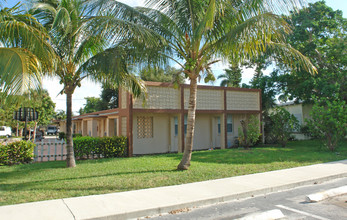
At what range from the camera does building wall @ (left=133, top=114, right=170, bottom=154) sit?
15531 millimetres

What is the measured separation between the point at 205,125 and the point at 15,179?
39.8ft

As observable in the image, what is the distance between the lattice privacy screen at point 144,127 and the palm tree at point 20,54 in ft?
24.5

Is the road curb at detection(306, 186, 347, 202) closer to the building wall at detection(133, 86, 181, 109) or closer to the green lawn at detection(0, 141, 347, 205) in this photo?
the green lawn at detection(0, 141, 347, 205)

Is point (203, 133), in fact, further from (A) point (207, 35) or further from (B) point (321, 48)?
(B) point (321, 48)

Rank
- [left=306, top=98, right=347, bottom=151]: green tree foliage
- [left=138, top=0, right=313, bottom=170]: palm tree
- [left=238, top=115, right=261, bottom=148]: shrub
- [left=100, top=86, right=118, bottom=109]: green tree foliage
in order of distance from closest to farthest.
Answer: [left=138, top=0, right=313, bottom=170]: palm tree
[left=306, top=98, right=347, bottom=151]: green tree foliage
[left=238, top=115, right=261, bottom=148]: shrub
[left=100, top=86, right=118, bottom=109]: green tree foliage

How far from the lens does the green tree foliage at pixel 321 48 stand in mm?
18609

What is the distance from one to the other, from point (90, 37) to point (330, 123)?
12401mm

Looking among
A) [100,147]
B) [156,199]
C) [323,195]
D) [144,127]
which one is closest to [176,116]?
[144,127]

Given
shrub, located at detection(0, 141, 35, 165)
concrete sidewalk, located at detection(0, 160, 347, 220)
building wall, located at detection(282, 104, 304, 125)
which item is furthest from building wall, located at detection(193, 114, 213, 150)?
building wall, located at detection(282, 104, 304, 125)

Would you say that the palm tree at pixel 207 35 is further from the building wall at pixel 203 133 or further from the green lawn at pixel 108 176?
the building wall at pixel 203 133

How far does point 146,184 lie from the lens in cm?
765

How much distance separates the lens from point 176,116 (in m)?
16.8

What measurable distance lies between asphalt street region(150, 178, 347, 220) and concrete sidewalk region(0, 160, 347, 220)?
0.21 meters

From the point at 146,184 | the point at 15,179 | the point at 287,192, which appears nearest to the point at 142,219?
the point at 146,184
